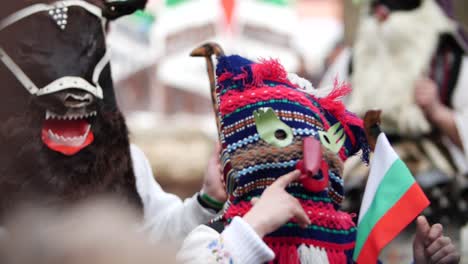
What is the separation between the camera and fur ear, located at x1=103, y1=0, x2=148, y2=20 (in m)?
2.55

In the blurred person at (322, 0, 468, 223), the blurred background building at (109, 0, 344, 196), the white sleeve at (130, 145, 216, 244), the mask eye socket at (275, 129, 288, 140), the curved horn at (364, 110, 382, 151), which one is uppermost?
the mask eye socket at (275, 129, 288, 140)

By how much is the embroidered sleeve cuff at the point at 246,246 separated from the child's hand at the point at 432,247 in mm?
536

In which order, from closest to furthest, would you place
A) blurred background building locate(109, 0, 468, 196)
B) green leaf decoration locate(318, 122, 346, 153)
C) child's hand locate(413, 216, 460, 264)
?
green leaf decoration locate(318, 122, 346, 153) < child's hand locate(413, 216, 460, 264) < blurred background building locate(109, 0, 468, 196)

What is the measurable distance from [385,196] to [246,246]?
1.46 feet

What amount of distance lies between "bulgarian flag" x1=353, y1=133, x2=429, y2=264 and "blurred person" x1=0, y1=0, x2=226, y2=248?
52 cm

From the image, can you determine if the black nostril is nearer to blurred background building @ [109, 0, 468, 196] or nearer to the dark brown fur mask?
the dark brown fur mask

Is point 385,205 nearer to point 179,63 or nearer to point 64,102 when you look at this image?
point 64,102

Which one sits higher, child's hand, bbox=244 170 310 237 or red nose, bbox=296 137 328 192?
red nose, bbox=296 137 328 192

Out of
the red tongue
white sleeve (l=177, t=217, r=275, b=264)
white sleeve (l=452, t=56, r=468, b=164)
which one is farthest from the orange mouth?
white sleeve (l=452, t=56, r=468, b=164)

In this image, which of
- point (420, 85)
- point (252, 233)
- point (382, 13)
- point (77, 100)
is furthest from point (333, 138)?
point (382, 13)

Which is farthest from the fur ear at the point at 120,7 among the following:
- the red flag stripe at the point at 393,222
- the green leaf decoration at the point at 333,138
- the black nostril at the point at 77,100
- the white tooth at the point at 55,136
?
the red flag stripe at the point at 393,222

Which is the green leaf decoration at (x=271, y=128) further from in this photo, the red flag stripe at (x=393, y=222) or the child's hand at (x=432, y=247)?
the child's hand at (x=432, y=247)

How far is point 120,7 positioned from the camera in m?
2.61

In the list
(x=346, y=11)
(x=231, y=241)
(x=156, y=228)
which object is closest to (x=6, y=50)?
(x=231, y=241)
